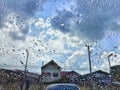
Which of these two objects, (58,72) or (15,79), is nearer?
(15,79)

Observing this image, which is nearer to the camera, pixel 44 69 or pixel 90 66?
pixel 90 66

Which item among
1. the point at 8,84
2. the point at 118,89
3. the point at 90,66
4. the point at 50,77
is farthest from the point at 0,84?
the point at 50,77

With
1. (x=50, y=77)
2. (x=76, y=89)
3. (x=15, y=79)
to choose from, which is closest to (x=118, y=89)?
(x=15, y=79)

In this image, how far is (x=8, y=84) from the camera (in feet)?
90.4

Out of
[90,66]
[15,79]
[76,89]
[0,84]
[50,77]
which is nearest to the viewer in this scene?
[76,89]

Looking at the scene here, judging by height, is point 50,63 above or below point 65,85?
above

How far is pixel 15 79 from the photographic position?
30.8 m

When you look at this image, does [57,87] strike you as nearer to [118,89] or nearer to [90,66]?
[118,89]

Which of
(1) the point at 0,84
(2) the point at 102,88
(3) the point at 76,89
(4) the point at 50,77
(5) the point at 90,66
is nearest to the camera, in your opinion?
(3) the point at 76,89

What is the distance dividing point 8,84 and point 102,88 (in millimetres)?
10306

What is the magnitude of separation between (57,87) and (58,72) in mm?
75833

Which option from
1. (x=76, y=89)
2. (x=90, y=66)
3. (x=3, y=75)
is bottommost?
(x=76, y=89)

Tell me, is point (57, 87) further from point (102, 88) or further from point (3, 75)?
point (102, 88)

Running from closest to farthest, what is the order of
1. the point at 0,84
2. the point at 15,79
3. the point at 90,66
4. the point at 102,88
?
1. the point at 0,84
2. the point at 15,79
3. the point at 102,88
4. the point at 90,66
